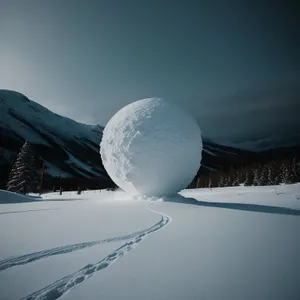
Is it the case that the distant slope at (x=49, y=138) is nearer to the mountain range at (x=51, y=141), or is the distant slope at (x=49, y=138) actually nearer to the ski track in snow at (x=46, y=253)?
the mountain range at (x=51, y=141)

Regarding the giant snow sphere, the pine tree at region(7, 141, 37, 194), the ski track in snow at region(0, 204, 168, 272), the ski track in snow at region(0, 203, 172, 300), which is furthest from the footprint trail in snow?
the pine tree at region(7, 141, 37, 194)

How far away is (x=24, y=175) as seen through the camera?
28.0 m

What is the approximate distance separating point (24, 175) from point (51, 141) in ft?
371

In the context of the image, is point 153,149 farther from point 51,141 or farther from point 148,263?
point 51,141

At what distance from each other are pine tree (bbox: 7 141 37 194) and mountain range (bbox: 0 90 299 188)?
4281 centimetres

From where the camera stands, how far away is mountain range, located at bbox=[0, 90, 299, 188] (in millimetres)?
89000

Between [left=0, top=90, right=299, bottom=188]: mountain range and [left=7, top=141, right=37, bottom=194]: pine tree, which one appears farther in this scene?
[left=0, top=90, right=299, bottom=188]: mountain range

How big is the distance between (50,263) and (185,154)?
8.13 m

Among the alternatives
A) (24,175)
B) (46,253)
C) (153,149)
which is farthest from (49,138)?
(46,253)

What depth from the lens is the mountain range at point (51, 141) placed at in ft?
292

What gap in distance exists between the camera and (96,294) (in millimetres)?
1799

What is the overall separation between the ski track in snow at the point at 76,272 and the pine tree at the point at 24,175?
29.6 meters

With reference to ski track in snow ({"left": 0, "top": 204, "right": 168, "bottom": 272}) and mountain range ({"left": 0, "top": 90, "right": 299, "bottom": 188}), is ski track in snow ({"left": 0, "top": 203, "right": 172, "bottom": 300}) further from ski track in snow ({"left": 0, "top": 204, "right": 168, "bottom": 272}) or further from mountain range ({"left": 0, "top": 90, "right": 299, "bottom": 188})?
mountain range ({"left": 0, "top": 90, "right": 299, "bottom": 188})

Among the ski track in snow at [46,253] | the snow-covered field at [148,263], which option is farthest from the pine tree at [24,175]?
the ski track in snow at [46,253]
